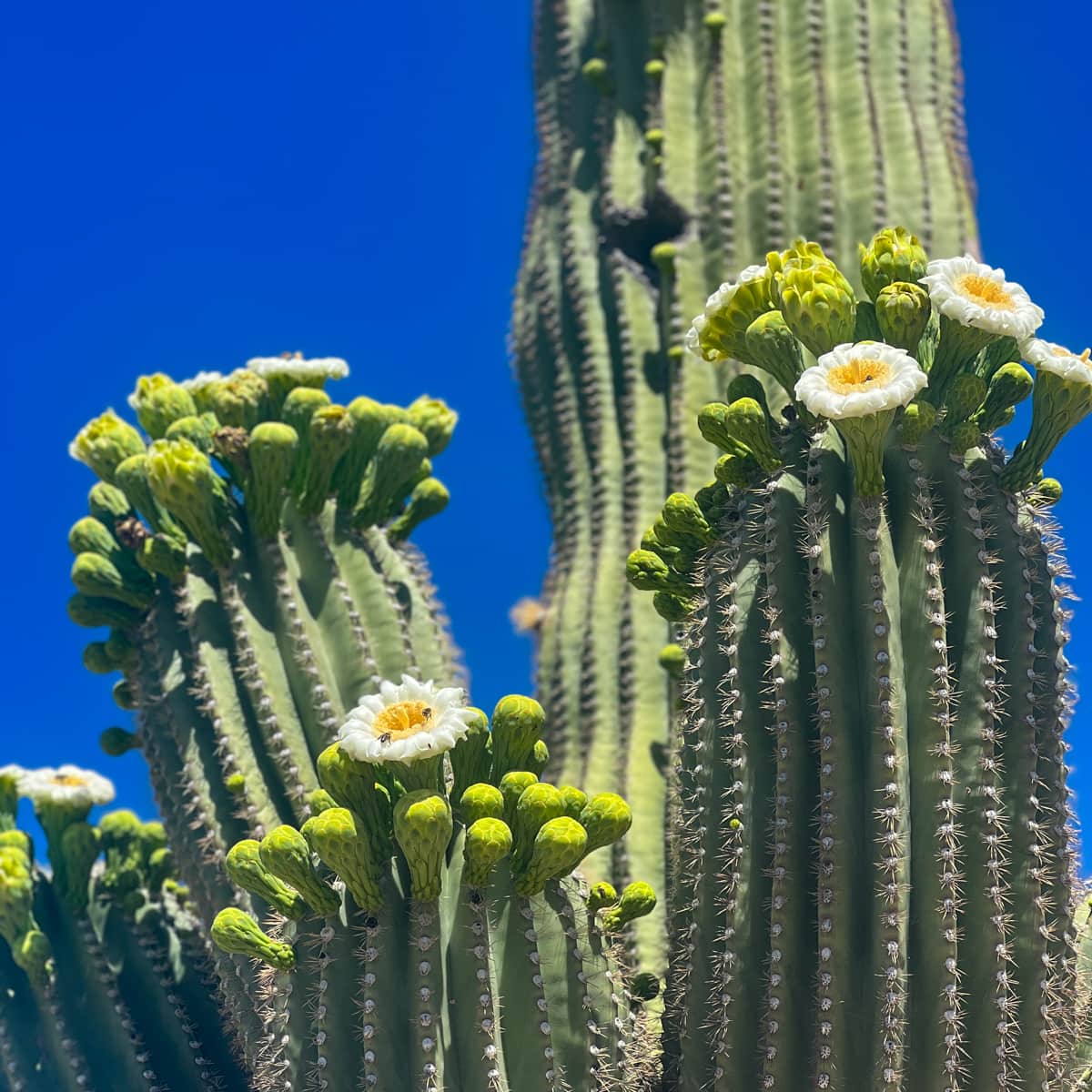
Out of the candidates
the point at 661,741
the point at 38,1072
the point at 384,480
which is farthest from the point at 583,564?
the point at 38,1072

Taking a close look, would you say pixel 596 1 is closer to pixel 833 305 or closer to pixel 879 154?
pixel 879 154

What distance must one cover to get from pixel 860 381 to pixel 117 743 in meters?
2.71

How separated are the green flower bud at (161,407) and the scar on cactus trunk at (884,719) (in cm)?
193

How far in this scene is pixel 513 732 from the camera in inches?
138

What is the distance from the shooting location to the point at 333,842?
10.6ft

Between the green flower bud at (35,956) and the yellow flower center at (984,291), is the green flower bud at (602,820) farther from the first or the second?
the green flower bud at (35,956)

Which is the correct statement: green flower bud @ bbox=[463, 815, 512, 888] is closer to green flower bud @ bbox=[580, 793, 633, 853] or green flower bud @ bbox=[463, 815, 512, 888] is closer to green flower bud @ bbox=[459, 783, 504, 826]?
green flower bud @ bbox=[459, 783, 504, 826]

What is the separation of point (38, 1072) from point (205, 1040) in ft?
1.59

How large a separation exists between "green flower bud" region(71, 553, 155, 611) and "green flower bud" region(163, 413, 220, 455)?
16.8 inches

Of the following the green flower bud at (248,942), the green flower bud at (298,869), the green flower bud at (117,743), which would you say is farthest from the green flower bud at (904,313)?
the green flower bud at (117,743)

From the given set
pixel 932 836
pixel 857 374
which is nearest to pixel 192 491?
pixel 857 374

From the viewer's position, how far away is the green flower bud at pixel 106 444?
4703 millimetres

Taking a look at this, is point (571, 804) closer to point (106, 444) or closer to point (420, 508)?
point (420, 508)

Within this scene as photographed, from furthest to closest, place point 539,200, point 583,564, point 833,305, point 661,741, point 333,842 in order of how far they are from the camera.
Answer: point 539,200
point 583,564
point 661,741
point 833,305
point 333,842
